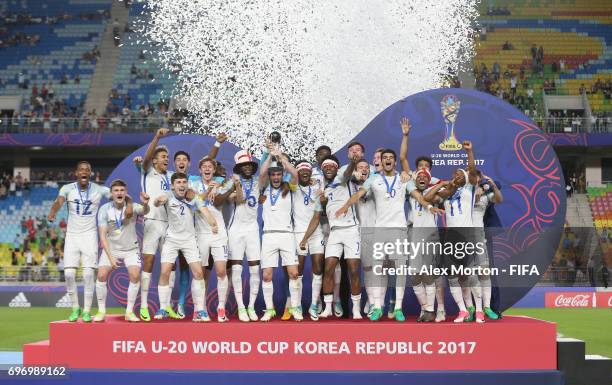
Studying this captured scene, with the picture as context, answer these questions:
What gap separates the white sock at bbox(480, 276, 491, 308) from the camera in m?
10.1

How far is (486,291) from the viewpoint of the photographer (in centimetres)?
1021

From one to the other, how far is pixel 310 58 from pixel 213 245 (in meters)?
12.7

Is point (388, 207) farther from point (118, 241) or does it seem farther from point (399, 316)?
point (118, 241)

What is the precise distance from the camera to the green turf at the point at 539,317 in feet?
49.6

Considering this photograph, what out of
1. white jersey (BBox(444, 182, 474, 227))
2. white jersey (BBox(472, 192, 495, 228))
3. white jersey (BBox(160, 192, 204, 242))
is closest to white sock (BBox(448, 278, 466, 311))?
white jersey (BBox(444, 182, 474, 227))

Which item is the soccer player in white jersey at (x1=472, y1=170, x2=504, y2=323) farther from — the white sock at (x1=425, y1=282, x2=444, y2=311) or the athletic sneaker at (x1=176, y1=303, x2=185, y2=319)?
the athletic sneaker at (x1=176, y1=303, x2=185, y2=319)

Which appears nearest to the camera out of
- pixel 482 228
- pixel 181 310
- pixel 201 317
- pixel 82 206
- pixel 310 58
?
pixel 201 317

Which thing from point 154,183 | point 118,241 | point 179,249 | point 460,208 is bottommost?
point 179,249

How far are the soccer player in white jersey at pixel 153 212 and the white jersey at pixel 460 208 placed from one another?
347cm

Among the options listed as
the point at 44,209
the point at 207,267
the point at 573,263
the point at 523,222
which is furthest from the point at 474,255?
the point at 44,209

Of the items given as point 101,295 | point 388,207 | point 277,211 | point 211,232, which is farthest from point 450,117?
point 101,295

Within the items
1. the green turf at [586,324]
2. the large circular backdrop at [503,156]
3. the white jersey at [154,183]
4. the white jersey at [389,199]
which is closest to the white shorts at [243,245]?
the white jersey at [154,183]

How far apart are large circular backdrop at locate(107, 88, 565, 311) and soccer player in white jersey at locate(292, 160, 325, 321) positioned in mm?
1784

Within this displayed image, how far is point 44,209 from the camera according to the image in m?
32.3
